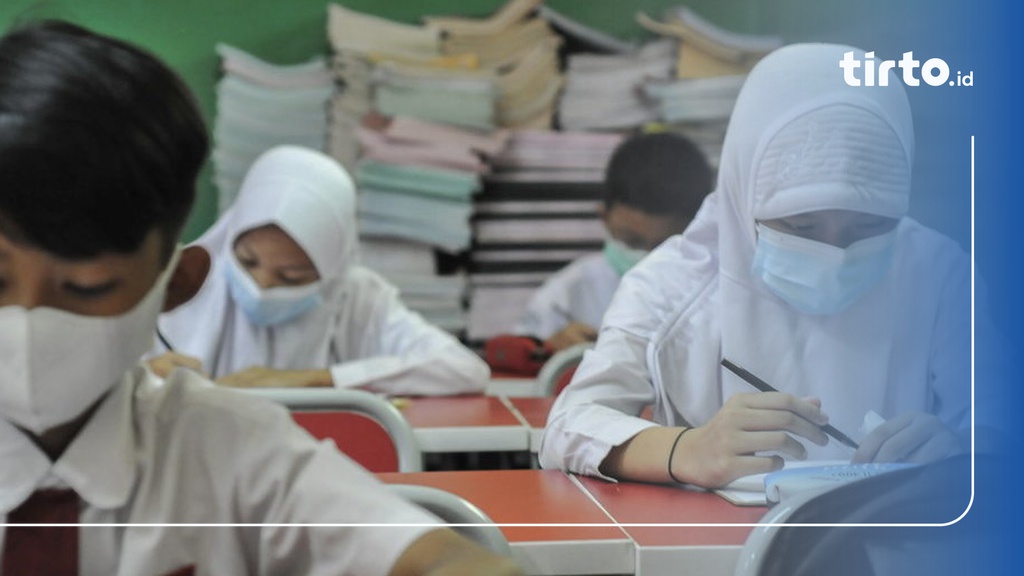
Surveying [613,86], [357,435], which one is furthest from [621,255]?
[357,435]

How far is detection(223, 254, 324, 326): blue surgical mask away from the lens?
1.12m

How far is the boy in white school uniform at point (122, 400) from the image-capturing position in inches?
26.1

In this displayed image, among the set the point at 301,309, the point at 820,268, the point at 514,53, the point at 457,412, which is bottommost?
the point at 457,412

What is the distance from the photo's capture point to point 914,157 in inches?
37.1

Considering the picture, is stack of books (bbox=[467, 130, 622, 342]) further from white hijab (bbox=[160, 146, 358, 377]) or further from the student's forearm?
the student's forearm

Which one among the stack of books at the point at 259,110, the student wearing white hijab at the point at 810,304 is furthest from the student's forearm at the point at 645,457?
the stack of books at the point at 259,110

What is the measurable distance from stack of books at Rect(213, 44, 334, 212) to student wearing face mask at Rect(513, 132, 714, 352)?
267 millimetres

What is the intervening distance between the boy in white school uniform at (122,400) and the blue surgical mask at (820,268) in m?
0.36

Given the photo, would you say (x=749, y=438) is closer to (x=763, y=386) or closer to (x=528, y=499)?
(x=763, y=386)

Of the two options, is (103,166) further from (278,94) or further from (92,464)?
(278,94)

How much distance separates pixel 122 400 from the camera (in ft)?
2.39

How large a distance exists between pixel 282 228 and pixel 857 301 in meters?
0.54

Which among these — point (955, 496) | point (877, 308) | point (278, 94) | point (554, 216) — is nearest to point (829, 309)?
point (877, 308)

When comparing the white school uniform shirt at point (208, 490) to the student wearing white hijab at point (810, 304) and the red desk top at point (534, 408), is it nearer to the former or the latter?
the student wearing white hijab at point (810, 304)
